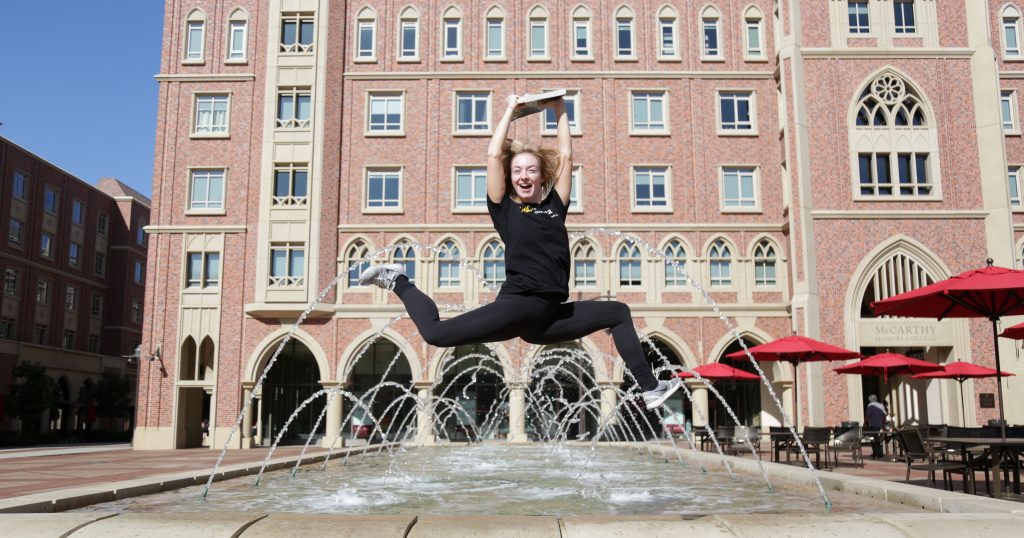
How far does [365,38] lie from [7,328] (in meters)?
27.6

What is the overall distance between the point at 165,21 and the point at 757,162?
23003mm

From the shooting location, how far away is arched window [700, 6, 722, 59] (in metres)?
32.2

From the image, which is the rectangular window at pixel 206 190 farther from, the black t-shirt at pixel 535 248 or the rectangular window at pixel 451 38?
the black t-shirt at pixel 535 248

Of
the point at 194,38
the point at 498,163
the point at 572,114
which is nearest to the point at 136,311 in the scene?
the point at 194,38

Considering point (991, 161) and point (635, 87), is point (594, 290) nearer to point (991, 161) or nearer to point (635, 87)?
point (635, 87)

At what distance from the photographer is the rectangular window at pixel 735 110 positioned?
31.9 m

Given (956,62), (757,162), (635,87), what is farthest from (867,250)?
(635,87)

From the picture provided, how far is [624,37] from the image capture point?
1280 inches

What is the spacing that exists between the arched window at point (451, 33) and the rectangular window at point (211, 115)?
336 inches

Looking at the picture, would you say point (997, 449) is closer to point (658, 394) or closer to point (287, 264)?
point (658, 394)

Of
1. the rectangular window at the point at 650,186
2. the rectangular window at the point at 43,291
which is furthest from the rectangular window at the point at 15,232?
the rectangular window at the point at 650,186

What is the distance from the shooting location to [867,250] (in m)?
28.9

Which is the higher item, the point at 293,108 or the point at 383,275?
the point at 293,108

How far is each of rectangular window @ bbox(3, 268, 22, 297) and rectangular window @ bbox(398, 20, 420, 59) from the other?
90.5 ft
